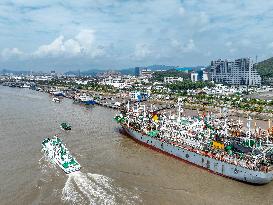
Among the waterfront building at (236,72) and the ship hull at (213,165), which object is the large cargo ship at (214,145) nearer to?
the ship hull at (213,165)

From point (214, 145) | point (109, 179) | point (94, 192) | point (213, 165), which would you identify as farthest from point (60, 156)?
point (214, 145)

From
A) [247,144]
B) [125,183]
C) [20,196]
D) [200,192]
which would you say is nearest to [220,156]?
[247,144]

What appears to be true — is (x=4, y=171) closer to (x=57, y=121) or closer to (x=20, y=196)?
(x=20, y=196)

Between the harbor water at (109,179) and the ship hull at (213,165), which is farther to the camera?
the ship hull at (213,165)

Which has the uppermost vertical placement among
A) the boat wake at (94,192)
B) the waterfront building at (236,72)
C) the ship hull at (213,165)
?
the waterfront building at (236,72)

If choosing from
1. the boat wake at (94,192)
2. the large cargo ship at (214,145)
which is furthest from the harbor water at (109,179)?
the large cargo ship at (214,145)

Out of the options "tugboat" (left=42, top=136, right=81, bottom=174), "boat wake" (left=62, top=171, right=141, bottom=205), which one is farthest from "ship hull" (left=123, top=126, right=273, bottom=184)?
"tugboat" (left=42, top=136, right=81, bottom=174)

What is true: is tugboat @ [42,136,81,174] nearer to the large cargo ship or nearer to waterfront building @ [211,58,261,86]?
the large cargo ship
